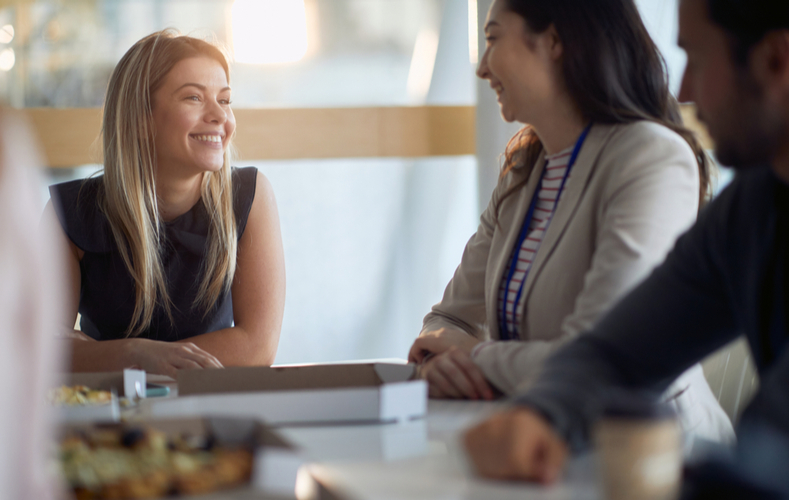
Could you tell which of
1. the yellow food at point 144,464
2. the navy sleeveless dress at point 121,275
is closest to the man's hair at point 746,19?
the yellow food at point 144,464

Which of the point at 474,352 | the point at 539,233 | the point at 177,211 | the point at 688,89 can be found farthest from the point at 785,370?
the point at 177,211

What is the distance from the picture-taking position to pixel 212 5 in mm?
3373

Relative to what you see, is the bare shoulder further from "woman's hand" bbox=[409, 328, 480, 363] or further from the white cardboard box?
the white cardboard box

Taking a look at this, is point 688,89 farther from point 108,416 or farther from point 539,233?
point 108,416

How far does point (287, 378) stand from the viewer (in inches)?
45.7

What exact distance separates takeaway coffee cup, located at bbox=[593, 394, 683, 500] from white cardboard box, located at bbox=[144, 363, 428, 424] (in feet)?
1.41

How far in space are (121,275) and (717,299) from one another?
1469mm

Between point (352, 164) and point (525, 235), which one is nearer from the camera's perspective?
point (525, 235)

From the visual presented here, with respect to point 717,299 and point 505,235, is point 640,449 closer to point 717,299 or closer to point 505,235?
point 717,299

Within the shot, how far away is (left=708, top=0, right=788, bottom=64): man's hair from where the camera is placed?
0.83 metres

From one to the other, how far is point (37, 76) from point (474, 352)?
2658mm

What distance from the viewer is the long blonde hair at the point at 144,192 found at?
189 centimetres

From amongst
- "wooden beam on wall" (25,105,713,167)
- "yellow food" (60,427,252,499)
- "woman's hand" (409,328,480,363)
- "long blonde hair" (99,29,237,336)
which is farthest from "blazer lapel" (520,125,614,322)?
"wooden beam on wall" (25,105,713,167)

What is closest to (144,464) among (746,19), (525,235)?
(746,19)
